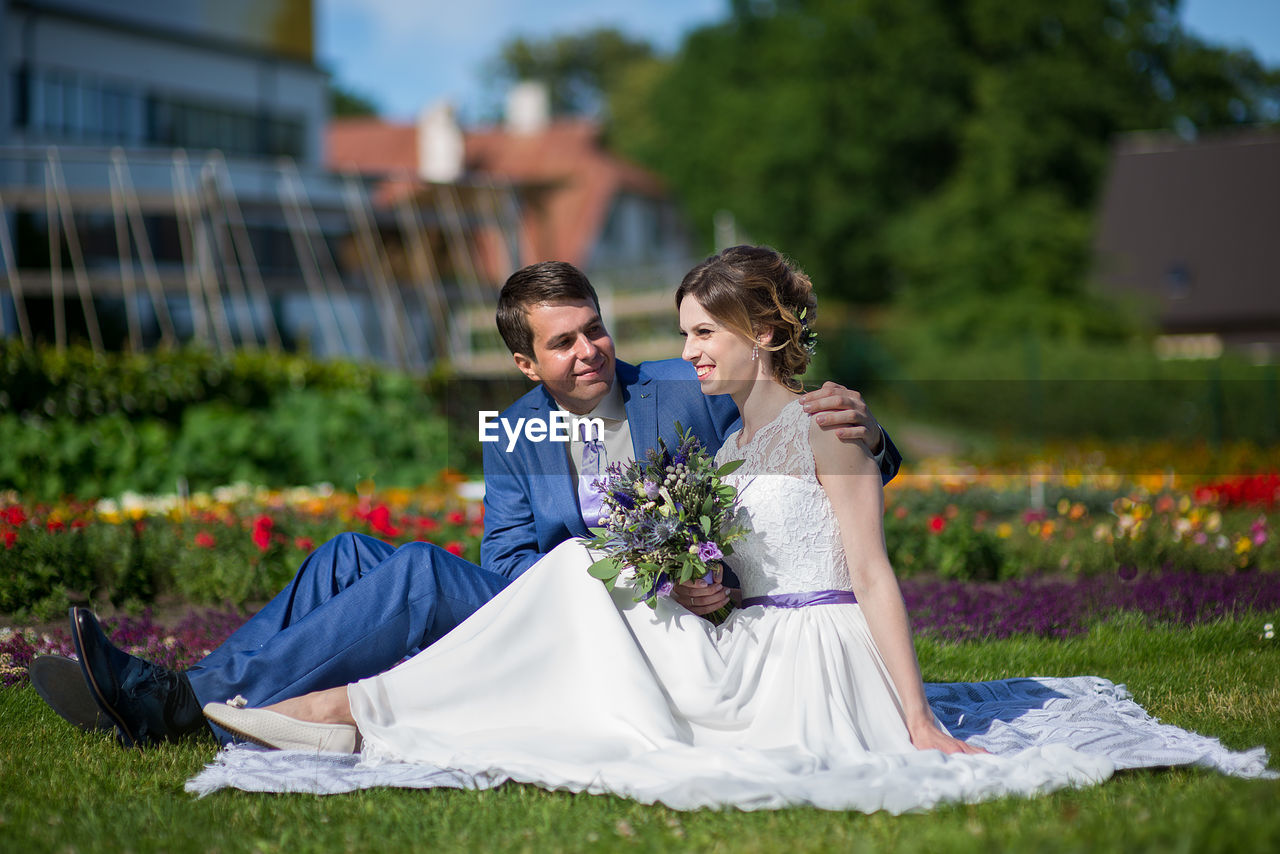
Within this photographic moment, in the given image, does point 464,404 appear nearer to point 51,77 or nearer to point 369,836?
point 369,836

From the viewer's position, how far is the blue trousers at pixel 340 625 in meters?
3.72

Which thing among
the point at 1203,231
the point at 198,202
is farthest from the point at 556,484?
the point at 1203,231

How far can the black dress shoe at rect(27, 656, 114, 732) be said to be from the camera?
3717mm

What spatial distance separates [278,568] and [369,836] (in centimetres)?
332

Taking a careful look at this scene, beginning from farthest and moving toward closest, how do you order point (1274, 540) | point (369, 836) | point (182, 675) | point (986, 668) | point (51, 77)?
point (51, 77)
point (1274, 540)
point (986, 668)
point (182, 675)
point (369, 836)

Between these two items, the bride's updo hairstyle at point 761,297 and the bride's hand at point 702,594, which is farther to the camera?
the bride's updo hairstyle at point 761,297

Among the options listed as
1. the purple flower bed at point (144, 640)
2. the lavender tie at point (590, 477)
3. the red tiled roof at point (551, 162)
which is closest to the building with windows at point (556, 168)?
the red tiled roof at point (551, 162)

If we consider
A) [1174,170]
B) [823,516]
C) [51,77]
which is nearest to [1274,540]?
[823,516]

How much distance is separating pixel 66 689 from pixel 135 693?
250 millimetres

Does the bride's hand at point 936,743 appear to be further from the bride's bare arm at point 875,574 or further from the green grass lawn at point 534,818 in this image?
the green grass lawn at point 534,818

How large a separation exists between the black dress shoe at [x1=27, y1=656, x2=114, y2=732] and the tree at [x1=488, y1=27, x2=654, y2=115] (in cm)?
5119

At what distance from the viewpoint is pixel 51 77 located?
65.9ft

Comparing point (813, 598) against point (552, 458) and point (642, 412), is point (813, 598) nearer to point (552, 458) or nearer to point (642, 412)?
point (642, 412)

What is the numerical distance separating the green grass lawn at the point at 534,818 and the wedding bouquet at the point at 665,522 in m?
0.65
